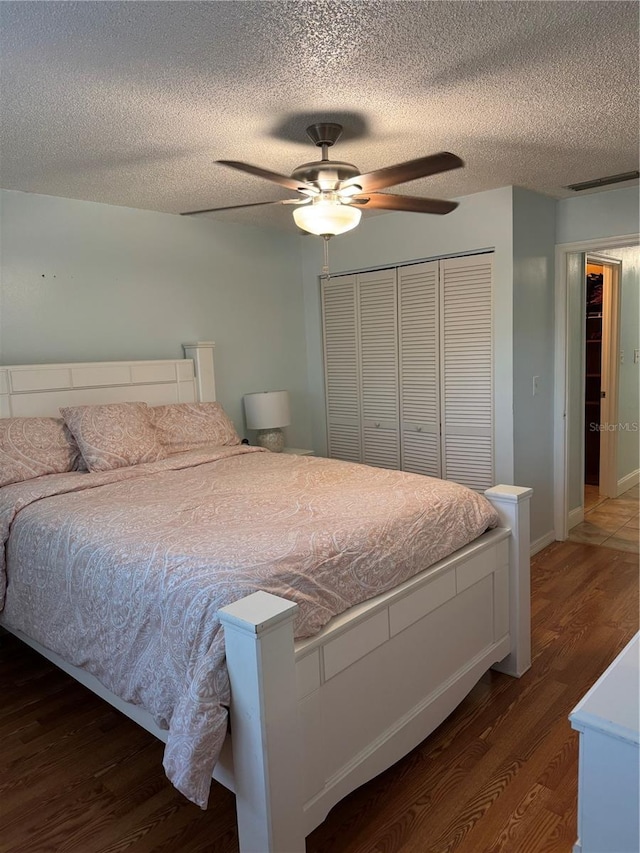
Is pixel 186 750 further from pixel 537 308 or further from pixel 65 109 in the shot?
pixel 537 308

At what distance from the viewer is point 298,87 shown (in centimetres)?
208

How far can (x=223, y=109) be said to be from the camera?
2.27 meters

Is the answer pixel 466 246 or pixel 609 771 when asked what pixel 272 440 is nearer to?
pixel 466 246

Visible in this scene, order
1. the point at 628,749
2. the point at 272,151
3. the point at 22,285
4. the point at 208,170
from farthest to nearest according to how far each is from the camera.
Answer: the point at 22,285 → the point at 208,170 → the point at 272,151 → the point at 628,749

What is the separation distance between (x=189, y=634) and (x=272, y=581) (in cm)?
26

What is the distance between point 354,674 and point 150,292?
2866 millimetres

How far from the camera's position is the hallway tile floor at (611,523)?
13.7 feet

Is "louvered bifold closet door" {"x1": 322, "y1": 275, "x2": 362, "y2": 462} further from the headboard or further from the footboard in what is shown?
the footboard

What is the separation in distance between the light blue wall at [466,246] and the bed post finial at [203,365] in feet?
4.11

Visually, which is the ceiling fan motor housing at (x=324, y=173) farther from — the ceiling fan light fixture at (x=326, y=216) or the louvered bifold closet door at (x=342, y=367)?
the louvered bifold closet door at (x=342, y=367)

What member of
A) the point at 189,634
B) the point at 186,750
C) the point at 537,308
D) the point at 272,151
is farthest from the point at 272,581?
the point at 537,308

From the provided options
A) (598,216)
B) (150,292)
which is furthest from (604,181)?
(150,292)
